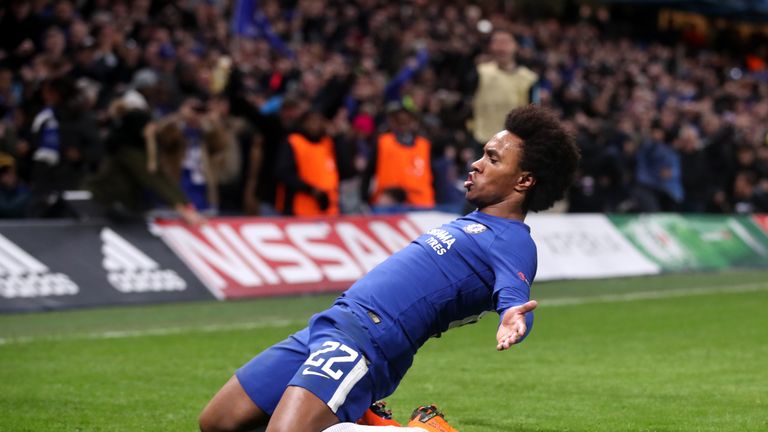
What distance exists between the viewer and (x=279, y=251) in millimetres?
15844

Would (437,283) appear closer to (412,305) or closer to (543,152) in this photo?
(412,305)

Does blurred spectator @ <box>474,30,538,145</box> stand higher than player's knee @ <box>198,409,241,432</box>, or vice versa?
player's knee @ <box>198,409,241,432</box>

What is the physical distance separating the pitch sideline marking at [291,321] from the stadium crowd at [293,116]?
2.35m

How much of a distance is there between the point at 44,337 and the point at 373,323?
6828 millimetres

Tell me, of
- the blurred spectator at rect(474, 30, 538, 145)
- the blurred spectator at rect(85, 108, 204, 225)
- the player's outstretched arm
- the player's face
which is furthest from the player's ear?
the blurred spectator at rect(85, 108, 204, 225)

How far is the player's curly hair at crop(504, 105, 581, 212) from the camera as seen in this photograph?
5.72 metres

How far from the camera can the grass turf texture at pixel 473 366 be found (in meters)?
7.66

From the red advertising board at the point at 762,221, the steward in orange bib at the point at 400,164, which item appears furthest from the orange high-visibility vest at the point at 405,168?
the red advertising board at the point at 762,221

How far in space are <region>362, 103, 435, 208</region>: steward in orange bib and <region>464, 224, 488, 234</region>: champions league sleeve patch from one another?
12.4m

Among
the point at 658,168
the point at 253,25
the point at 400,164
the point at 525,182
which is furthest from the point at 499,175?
the point at 658,168

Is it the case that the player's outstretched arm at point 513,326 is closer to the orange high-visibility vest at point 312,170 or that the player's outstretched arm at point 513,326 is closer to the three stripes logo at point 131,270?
the three stripes logo at point 131,270

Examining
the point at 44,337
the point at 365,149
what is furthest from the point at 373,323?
the point at 365,149

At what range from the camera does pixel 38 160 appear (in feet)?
51.7

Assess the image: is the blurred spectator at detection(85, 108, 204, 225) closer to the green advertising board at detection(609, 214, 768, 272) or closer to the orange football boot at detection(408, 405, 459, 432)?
the green advertising board at detection(609, 214, 768, 272)
